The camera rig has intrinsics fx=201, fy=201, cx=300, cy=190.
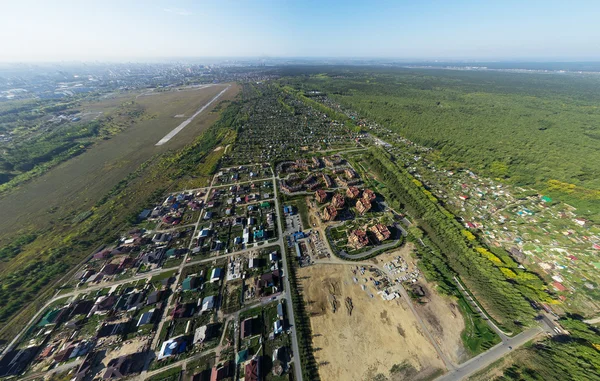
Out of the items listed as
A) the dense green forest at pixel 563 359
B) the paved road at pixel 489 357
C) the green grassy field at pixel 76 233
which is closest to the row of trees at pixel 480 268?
the paved road at pixel 489 357

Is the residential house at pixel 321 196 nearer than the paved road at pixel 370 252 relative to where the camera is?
No

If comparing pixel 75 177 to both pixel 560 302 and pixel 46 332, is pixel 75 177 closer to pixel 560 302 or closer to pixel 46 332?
pixel 46 332

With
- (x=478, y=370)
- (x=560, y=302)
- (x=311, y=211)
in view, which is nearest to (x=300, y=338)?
(x=478, y=370)

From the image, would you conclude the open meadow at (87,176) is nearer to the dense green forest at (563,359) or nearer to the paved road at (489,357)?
the paved road at (489,357)

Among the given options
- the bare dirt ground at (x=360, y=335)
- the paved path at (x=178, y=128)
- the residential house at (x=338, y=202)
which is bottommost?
the bare dirt ground at (x=360, y=335)

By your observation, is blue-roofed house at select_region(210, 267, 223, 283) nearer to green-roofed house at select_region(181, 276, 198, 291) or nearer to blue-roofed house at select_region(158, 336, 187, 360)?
green-roofed house at select_region(181, 276, 198, 291)

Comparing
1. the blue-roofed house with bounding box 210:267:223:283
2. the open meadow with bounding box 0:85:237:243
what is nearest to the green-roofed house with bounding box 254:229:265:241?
the blue-roofed house with bounding box 210:267:223:283
